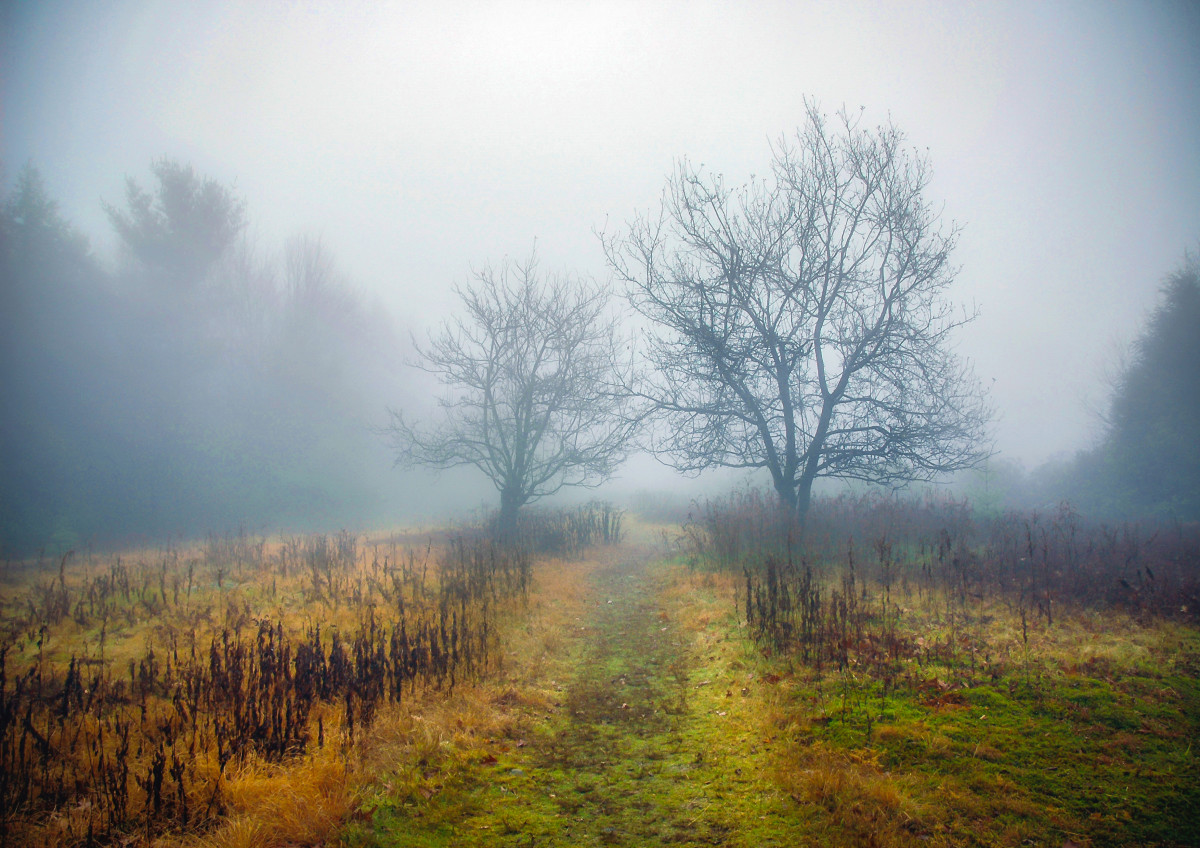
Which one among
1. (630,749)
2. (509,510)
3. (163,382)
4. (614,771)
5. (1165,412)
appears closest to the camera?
(614,771)

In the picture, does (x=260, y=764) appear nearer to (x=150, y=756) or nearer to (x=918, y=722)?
(x=150, y=756)


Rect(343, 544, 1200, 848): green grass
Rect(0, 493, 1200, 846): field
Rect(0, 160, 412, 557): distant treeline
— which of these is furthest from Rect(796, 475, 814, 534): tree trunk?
Rect(0, 160, 412, 557): distant treeline

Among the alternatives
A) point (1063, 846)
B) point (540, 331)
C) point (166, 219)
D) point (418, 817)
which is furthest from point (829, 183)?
point (166, 219)

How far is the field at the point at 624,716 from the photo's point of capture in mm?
2996

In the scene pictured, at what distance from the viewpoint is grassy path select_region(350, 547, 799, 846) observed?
3.08m

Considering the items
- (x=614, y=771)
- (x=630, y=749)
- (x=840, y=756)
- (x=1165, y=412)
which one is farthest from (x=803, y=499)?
(x=1165, y=412)

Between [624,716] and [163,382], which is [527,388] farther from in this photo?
[163,382]

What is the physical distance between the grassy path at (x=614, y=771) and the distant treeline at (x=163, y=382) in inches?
833

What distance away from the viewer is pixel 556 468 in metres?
16.8

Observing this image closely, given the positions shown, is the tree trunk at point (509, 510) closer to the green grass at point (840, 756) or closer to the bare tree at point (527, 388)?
the bare tree at point (527, 388)

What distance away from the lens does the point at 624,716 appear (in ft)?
16.0

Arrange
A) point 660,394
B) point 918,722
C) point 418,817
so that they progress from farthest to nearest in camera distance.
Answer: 1. point 660,394
2. point 918,722
3. point 418,817

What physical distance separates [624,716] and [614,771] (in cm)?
104

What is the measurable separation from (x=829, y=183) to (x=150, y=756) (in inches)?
559
